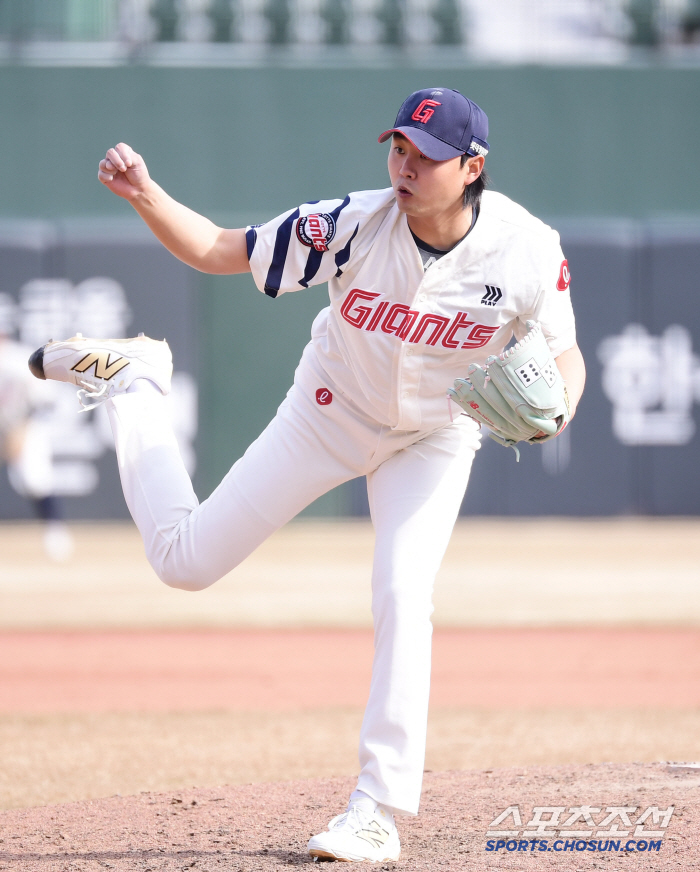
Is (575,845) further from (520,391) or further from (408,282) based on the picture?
(408,282)

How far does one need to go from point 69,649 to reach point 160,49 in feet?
21.9

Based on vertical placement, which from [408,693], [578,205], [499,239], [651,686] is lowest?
[651,686]

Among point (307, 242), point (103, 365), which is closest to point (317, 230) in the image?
point (307, 242)

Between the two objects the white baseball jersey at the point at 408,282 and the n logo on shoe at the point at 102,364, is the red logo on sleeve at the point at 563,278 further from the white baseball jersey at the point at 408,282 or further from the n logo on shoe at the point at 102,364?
the n logo on shoe at the point at 102,364

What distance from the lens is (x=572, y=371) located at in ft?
8.55

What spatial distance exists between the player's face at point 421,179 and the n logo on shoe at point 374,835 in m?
1.28

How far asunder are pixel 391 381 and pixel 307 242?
0.36 m

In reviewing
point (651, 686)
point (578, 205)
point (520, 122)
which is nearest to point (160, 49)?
point (520, 122)

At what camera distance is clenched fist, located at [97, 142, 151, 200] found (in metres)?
2.39

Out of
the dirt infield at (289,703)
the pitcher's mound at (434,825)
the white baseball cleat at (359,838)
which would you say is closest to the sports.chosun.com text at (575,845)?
the pitcher's mound at (434,825)

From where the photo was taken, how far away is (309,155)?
10383 millimetres

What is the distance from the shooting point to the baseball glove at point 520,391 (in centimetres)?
237

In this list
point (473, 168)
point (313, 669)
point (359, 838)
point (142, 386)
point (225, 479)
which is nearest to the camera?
point (359, 838)

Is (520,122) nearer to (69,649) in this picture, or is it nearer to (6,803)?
(69,649)
